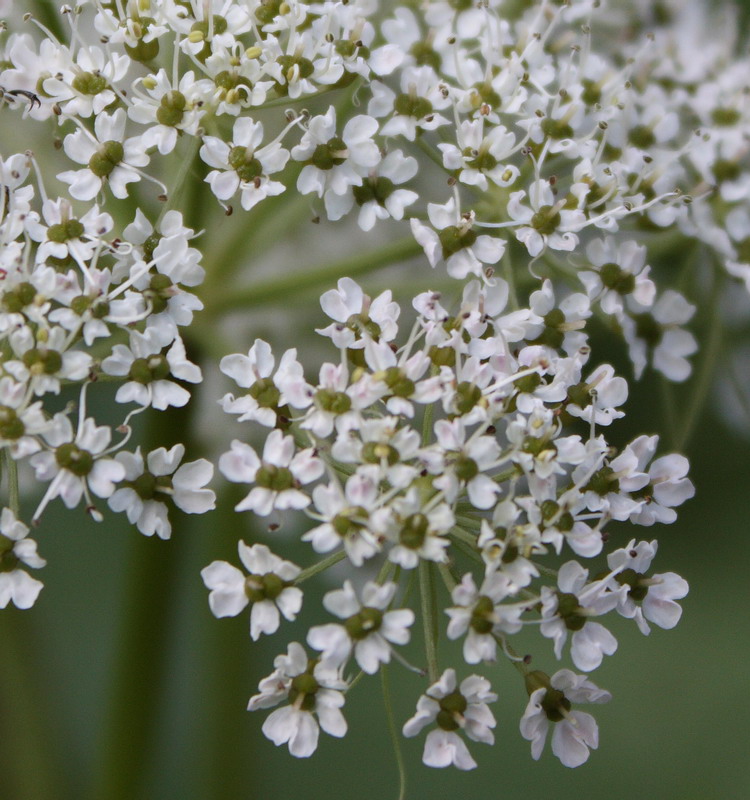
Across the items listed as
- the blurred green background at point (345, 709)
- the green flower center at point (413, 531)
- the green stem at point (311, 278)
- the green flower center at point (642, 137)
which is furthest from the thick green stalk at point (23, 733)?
the green flower center at point (642, 137)

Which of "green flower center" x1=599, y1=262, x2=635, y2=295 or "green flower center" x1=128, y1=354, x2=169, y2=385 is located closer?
"green flower center" x1=128, y1=354, x2=169, y2=385

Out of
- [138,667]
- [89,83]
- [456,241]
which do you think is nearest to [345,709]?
[138,667]

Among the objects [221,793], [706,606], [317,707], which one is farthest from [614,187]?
[221,793]

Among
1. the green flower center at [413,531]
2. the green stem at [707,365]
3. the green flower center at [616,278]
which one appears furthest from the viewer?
the green stem at [707,365]

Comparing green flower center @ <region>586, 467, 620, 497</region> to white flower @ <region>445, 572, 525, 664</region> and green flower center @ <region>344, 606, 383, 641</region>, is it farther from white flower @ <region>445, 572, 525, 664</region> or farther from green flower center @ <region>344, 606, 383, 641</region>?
green flower center @ <region>344, 606, 383, 641</region>

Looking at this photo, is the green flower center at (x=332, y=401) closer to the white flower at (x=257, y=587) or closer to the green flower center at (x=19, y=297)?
the white flower at (x=257, y=587)

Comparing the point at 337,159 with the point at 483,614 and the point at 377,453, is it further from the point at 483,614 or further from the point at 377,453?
the point at 483,614

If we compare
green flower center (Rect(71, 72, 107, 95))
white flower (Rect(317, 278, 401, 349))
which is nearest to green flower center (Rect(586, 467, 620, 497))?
white flower (Rect(317, 278, 401, 349))
